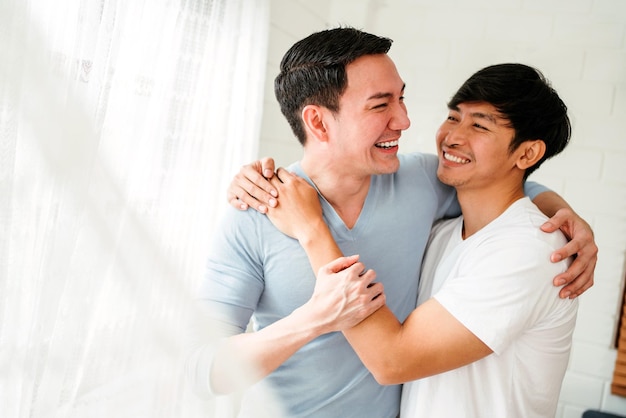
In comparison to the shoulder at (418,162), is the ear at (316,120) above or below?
above

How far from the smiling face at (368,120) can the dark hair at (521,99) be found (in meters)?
0.22

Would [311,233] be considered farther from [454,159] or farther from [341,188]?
[454,159]

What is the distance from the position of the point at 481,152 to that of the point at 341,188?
38 cm

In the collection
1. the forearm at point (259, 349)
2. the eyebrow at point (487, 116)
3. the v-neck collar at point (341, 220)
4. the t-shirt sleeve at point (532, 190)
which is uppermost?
the eyebrow at point (487, 116)

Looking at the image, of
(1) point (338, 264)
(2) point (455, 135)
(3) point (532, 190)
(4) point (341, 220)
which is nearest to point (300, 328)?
(1) point (338, 264)

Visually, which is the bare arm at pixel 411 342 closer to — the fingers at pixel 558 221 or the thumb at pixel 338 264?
the thumb at pixel 338 264

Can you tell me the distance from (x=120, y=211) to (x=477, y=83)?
1.03 metres

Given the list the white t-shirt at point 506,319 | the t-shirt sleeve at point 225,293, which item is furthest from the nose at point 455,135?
the t-shirt sleeve at point 225,293

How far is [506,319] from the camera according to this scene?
4.11 feet

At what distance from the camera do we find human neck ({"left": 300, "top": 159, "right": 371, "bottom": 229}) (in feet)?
5.12

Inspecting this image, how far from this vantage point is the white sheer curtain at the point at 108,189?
1.25 meters

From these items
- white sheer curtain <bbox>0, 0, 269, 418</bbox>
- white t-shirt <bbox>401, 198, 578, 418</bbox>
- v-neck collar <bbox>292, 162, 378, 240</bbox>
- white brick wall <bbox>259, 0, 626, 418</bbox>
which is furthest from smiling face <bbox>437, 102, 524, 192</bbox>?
white brick wall <bbox>259, 0, 626, 418</bbox>

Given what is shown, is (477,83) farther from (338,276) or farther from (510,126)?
(338,276)

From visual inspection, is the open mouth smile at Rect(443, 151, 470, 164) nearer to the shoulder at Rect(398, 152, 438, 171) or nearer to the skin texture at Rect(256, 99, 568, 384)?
the skin texture at Rect(256, 99, 568, 384)
